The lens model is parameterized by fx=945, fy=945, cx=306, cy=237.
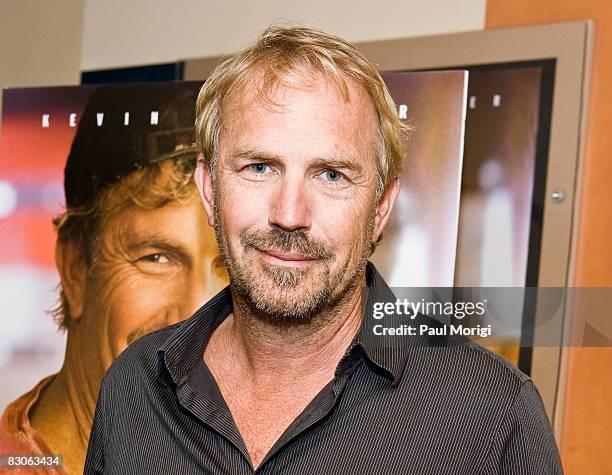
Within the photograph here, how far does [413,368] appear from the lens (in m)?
1.70

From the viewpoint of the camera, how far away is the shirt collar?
5.53ft

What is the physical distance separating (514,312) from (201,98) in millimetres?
1017

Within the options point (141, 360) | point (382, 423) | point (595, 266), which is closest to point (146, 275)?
point (141, 360)

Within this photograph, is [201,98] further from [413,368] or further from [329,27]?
[329,27]

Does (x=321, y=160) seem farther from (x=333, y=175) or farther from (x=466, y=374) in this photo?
(x=466, y=374)

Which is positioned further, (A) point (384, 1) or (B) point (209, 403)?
(A) point (384, 1)

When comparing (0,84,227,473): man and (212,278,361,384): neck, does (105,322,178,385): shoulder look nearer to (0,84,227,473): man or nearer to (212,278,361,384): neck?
(212,278,361,384): neck

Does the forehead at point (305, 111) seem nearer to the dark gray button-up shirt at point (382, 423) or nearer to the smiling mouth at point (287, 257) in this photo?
the smiling mouth at point (287, 257)

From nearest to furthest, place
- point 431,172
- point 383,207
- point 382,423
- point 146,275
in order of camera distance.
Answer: point 382,423
point 383,207
point 431,172
point 146,275

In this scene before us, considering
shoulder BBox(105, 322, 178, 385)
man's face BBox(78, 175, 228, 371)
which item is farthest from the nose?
man's face BBox(78, 175, 228, 371)

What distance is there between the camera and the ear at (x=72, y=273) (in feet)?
8.44

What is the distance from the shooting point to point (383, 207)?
1874 millimetres

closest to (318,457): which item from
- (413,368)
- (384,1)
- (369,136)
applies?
(413,368)

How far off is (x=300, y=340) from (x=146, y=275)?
82cm
